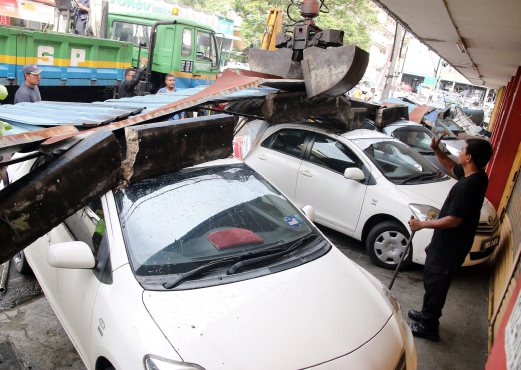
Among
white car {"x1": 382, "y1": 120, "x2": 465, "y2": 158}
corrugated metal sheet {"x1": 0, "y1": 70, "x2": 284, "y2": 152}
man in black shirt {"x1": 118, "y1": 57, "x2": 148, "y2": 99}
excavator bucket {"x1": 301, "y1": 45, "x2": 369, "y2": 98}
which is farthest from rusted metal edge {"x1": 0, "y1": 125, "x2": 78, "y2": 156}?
man in black shirt {"x1": 118, "y1": 57, "x2": 148, "y2": 99}

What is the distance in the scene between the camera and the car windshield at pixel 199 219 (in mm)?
2668

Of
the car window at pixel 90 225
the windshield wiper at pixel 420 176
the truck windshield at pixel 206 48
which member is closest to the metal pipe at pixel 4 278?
the car window at pixel 90 225

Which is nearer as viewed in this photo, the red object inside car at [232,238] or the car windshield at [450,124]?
the red object inside car at [232,238]

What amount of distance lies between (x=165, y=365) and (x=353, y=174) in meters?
3.71

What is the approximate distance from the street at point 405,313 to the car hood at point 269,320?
1.45 meters

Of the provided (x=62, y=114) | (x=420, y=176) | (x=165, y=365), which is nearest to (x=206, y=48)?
(x=420, y=176)

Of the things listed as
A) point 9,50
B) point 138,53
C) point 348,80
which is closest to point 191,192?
point 348,80

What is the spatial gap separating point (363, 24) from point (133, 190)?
29.5 meters

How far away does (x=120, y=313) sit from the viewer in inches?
94.3

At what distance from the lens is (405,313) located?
4.43 m

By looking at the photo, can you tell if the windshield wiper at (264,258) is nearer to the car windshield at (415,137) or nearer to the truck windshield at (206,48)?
the car windshield at (415,137)

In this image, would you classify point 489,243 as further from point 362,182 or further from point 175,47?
point 175,47

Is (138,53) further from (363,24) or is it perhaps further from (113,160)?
(363,24)

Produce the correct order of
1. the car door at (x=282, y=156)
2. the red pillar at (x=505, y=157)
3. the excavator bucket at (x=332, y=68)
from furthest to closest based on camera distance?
the red pillar at (x=505, y=157) → the car door at (x=282, y=156) → the excavator bucket at (x=332, y=68)
